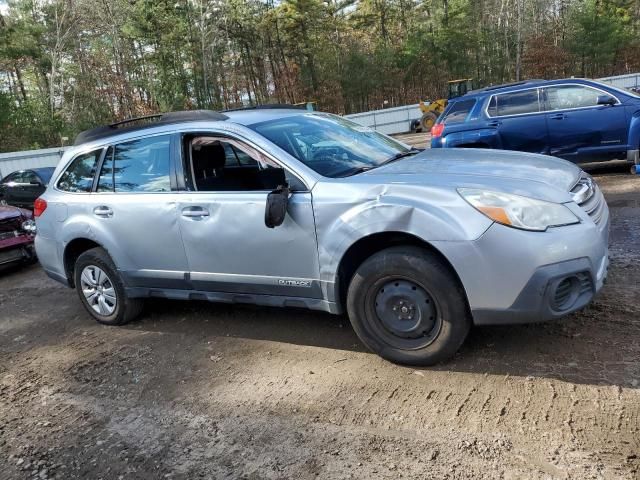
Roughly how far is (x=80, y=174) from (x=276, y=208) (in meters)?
2.54

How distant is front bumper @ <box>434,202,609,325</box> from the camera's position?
9.84 feet

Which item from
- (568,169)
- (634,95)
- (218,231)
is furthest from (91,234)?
(634,95)

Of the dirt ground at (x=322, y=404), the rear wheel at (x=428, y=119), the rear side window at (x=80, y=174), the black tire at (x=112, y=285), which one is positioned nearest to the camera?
the dirt ground at (x=322, y=404)

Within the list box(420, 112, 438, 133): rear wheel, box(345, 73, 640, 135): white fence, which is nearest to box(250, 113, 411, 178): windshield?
box(420, 112, 438, 133): rear wheel

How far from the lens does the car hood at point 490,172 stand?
3.26 m

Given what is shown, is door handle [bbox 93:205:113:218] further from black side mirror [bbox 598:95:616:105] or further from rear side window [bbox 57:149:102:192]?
black side mirror [bbox 598:95:616:105]

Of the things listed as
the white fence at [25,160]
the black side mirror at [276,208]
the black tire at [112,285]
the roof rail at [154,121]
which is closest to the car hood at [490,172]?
the black side mirror at [276,208]

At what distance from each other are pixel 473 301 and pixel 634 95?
22.6ft

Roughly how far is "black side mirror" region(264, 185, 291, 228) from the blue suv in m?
6.10

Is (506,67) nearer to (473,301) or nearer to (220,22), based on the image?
(220,22)

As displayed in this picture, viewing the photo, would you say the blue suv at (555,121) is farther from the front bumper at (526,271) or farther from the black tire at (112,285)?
the black tire at (112,285)

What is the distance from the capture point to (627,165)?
9547mm

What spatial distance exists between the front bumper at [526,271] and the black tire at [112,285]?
3028 mm

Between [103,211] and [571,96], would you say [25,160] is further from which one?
[571,96]
